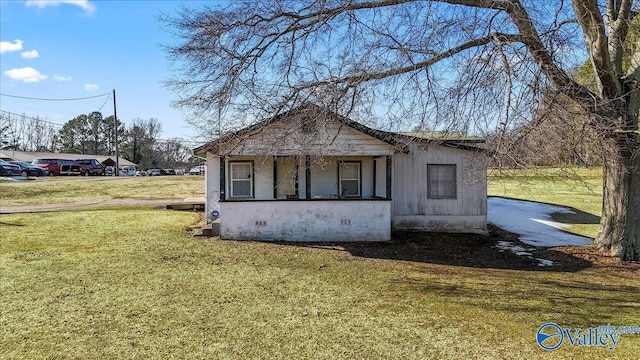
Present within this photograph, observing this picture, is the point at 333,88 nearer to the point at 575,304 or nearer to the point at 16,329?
the point at 575,304

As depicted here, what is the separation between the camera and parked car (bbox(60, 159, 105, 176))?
4094cm

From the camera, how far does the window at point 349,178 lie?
13.8 meters

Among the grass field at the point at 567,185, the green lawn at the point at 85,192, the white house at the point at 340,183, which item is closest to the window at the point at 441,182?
the white house at the point at 340,183

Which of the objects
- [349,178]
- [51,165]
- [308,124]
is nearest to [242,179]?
[349,178]

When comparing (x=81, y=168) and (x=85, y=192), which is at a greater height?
(x=81, y=168)

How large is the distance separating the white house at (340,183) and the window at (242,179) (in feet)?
0.11

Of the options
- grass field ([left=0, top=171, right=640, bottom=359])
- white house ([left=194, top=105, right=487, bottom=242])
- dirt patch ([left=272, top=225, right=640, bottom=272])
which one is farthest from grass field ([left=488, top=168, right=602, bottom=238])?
grass field ([left=0, top=171, right=640, bottom=359])

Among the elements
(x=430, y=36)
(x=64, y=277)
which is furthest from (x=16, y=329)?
(x=430, y=36)

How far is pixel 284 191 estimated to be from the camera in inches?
559

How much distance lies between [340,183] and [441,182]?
10.6 ft

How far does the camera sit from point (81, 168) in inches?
1641

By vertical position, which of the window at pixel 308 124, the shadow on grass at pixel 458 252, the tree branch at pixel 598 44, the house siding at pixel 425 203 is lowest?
the shadow on grass at pixel 458 252

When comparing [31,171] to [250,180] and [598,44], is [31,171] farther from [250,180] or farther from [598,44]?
[598,44]

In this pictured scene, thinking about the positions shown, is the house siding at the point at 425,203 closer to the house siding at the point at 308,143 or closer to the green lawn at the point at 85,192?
the house siding at the point at 308,143
